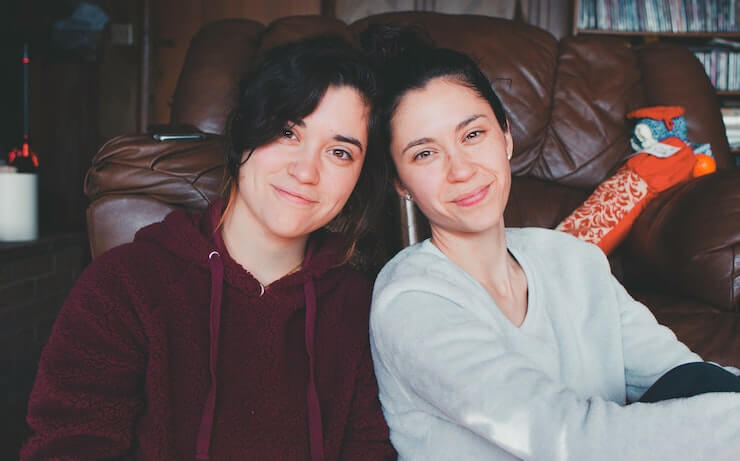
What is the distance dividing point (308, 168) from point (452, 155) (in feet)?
0.83

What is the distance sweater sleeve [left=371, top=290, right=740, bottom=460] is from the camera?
706 millimetres

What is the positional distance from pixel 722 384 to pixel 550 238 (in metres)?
0.46

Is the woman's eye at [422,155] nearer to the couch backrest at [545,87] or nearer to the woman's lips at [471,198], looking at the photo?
the woman's lips at [471,198]

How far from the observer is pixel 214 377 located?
98 cm

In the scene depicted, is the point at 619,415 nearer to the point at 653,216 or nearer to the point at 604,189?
the point at 653,216

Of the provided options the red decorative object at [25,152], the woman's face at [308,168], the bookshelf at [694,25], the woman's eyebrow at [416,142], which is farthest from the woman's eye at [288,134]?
the bookshelf at [694,25]

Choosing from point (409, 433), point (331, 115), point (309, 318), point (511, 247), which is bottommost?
point (409, 433)

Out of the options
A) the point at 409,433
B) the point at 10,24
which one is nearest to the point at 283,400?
the point at 409,433

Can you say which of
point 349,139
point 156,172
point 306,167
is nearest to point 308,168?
point 306,167

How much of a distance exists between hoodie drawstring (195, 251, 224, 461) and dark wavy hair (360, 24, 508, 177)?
38cm

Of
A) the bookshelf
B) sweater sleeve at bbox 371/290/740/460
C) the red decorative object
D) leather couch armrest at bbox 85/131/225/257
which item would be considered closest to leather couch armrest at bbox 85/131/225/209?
leather couch armrest at bbox 85/131/225/257

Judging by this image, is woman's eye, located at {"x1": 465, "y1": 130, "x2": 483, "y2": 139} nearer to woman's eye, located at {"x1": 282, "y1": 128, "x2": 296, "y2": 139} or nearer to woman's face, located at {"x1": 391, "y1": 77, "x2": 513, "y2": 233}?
woman's face, located at {"x1": 391, "y1": 77, "x2": 513, "y2": 233}

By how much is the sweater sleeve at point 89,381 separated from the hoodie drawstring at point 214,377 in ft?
0.37

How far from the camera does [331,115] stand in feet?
3.48
